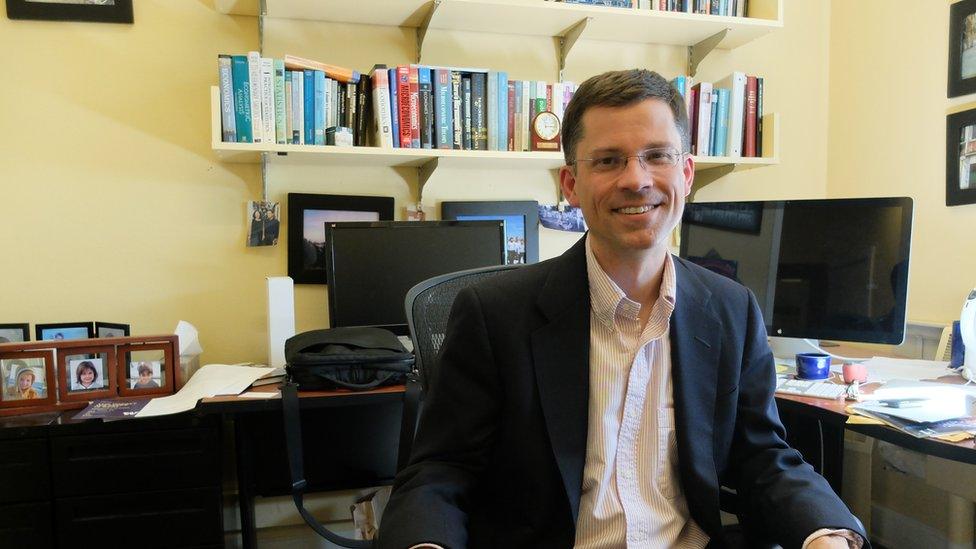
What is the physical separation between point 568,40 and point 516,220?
0.70 metres

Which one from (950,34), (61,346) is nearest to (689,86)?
(950,34)

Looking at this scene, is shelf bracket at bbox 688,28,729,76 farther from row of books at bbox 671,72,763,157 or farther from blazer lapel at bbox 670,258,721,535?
blazer lapel at bbox 670,258,721,535

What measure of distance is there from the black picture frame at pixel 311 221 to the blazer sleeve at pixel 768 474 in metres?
1.52

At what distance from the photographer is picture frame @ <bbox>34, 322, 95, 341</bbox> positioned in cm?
197

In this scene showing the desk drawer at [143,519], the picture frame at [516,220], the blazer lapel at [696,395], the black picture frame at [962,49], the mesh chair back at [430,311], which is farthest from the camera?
the picture frame at [516,220]

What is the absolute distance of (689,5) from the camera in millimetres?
2395

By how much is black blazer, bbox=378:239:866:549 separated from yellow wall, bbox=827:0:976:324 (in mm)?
1494

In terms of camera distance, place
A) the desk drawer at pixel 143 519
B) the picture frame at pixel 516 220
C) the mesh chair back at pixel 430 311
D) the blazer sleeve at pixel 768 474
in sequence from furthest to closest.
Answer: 1. the picture frame at pixel 516 220
2. the desk drawer at pixel 143 519
3. the mesh chair back at pixel 430 311
4. the blazer sleeve at pixel 768 474

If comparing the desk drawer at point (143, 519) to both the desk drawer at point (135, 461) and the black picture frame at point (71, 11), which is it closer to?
the desk drawer at point (135, 461)

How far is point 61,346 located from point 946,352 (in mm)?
2546

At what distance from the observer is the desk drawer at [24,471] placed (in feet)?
5.12

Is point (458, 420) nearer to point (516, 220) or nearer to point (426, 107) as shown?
point (426, 107)

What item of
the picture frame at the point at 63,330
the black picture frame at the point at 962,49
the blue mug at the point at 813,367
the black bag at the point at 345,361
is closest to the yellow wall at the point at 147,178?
the picture frame at the point at 63,330

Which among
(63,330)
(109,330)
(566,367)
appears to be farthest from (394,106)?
(566,367)
